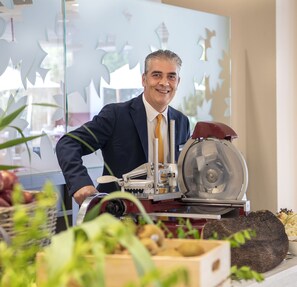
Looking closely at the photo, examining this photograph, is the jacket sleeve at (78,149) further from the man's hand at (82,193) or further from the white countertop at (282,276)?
the white countertop at (282,276)

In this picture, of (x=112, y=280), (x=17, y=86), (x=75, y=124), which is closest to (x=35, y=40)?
(x=17, y=86)

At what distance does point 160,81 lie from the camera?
3725 millimetres

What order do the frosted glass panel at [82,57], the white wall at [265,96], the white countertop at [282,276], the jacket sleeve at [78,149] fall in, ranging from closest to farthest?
the white countertop at [282,276], the jacket sleeve at [78,149], the frosted glass panel at [82,57], the white wall at [265,96]

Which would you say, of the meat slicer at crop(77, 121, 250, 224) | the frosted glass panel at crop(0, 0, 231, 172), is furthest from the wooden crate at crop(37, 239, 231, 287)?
the frosted glass panel at crop(0, 0, 231, 172)

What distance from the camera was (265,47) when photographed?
5574 mm

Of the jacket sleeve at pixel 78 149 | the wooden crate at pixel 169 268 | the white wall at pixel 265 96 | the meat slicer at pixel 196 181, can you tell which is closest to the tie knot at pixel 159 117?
the jacket sleeve at pixel 78 149

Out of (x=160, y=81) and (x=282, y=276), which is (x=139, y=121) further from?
(x=282, y=276)

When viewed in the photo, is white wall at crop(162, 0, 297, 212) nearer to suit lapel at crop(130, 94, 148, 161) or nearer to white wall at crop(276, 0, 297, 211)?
white wall at crop(276, 0, 297, 211)

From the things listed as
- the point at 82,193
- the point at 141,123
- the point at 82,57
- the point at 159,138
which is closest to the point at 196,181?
the point at 82,193

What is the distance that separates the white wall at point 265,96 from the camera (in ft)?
18.2

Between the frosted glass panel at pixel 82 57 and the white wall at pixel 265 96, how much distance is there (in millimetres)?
385

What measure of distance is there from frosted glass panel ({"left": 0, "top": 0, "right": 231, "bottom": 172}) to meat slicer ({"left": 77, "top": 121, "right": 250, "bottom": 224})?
696 millimetres

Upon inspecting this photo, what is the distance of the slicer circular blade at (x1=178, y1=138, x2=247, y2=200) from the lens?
116 inches

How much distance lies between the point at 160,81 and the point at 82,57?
757 mm
